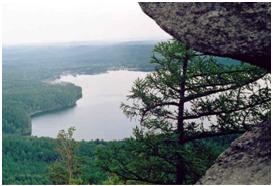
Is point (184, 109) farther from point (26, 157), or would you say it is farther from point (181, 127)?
point (26, 157)

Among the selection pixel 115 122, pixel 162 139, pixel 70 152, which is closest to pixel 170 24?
pixel 162 139

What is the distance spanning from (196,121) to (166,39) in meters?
1.41

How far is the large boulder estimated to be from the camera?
488 cm

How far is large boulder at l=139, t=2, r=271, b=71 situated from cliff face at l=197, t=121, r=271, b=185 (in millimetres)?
837

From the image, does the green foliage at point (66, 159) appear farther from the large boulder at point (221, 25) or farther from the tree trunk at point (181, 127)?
the large boulder at point (221, 25)

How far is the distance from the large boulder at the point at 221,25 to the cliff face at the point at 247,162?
84 cm

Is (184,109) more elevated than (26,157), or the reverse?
(184,109)

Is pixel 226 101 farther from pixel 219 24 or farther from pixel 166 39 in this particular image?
pixel 219 24

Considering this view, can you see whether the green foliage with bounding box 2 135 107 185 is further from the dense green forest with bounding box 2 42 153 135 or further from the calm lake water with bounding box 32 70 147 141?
the calm lake water with bounding box 32 70 147 141

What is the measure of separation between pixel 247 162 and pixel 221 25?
1.44m

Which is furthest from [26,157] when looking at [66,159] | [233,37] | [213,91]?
[233,37]

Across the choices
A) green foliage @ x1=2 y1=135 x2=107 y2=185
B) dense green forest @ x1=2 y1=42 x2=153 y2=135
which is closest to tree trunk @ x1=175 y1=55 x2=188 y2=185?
dense green forest @ x1=2 y1=42 x2=153 y2=135

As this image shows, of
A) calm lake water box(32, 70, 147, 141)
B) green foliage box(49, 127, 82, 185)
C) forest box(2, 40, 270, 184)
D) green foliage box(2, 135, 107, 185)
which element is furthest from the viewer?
green foliage box(2, 135, 107, 185)

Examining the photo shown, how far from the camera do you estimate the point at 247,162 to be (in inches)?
208
